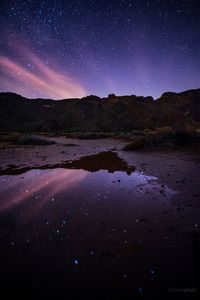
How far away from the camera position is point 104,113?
179ft

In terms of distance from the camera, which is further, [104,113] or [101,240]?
[104,113]

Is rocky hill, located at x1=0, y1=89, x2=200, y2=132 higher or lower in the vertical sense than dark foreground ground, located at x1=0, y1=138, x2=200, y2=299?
higher

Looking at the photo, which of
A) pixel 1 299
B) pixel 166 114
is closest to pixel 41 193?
pixel 1 299

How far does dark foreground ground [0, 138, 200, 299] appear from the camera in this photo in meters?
2.04

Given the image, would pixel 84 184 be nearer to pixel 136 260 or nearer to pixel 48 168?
pixel 48 168

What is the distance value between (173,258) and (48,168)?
5.97 metres

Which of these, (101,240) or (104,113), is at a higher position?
(104,113)

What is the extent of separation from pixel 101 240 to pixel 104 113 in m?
52.8

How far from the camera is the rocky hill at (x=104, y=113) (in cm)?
4397

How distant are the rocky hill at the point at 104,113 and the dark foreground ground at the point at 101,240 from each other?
3235 cm

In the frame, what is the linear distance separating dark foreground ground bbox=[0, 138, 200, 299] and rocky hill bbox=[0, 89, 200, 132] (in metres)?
32.4

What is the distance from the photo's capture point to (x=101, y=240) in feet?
9.46

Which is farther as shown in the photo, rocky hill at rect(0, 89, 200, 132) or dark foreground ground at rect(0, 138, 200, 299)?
rocky hill at rect(0, 89, 200, 132)

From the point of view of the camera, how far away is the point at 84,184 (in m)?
5.65
